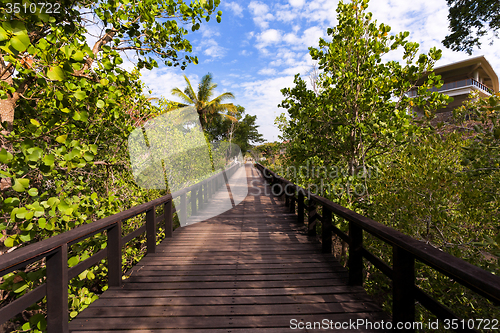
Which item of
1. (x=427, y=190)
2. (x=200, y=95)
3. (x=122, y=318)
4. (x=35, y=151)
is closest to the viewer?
(x=35, y=151)

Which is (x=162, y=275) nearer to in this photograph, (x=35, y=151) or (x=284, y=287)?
(x=284, y=287)

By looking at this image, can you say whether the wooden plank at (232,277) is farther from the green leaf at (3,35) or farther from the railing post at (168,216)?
the green leaf at (3,35)

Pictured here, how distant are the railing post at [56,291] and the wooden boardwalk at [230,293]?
268 millimetres

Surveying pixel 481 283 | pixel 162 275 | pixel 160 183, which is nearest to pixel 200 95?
pixel 160 183

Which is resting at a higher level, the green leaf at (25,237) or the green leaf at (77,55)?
→ the green leaf at (77,55)

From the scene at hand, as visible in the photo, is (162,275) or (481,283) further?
(162,275)

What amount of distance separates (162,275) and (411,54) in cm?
497

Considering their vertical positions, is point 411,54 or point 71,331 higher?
point 411,54

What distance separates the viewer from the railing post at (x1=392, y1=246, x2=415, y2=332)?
6.36 ft

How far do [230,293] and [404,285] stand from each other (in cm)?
179

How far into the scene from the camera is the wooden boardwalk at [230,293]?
89.4 inches

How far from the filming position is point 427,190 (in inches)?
143

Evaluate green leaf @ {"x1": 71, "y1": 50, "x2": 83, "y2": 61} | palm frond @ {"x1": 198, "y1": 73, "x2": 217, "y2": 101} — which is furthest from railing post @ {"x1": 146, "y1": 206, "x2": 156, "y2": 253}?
palm frond @ {"x1": 198, "y1": 73, "x2": 217, "y2": 101}

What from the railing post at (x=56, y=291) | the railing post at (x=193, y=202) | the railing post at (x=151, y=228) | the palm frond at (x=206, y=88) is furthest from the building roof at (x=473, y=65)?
the railing post at (x=56, y=291)
